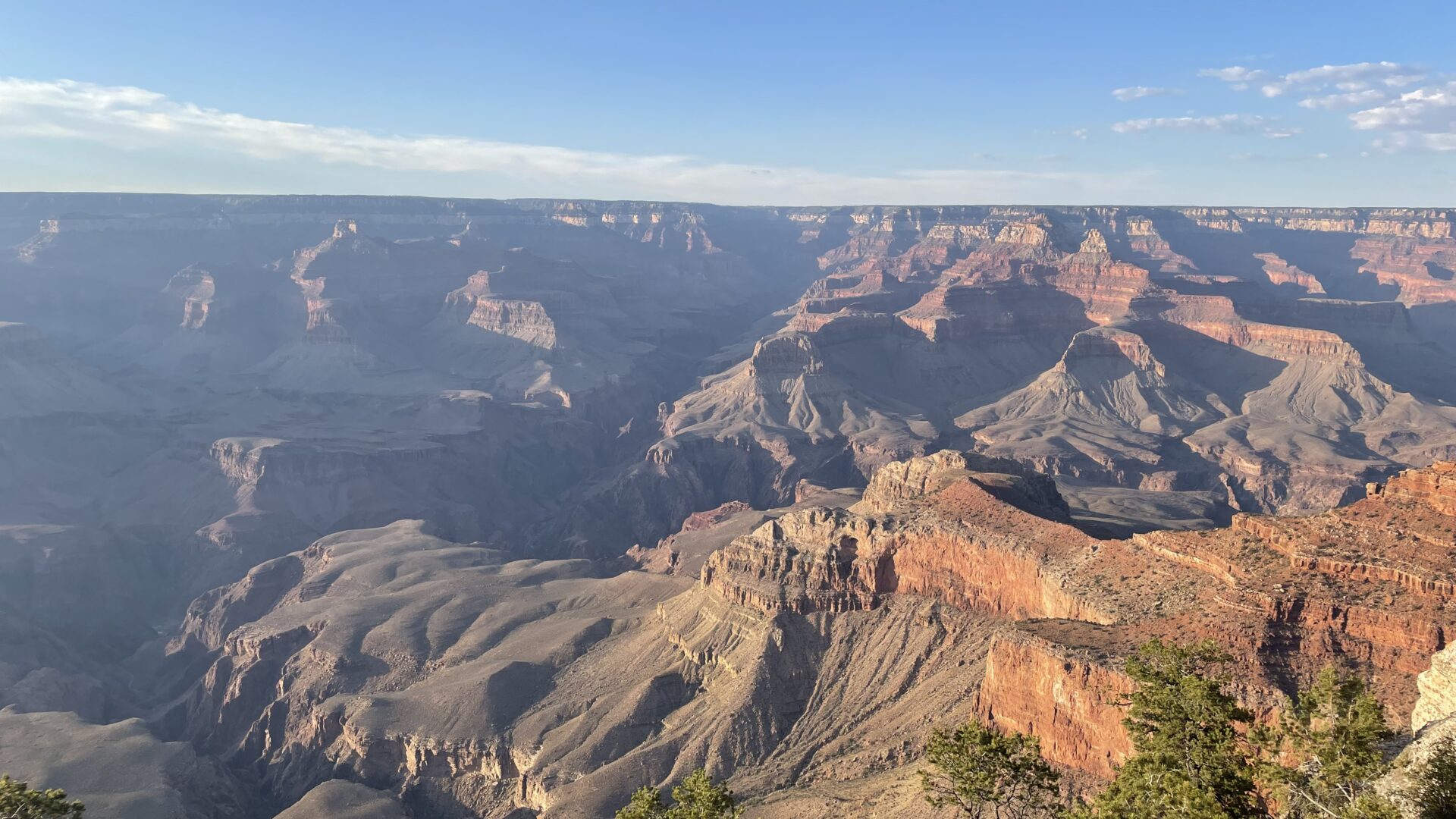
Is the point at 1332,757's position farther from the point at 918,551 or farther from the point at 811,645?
the point at 811,645

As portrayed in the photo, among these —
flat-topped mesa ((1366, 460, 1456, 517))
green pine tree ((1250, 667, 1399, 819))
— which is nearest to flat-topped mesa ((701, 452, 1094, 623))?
flat-topped mesa ((1366, 460, 1456, 517))

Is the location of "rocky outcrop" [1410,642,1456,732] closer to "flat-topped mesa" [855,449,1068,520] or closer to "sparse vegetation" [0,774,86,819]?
"sparse vegetation" [0,774,86,819]

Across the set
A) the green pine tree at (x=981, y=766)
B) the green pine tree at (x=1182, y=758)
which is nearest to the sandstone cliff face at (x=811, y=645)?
the green pine tree at (x=1182, y=758)

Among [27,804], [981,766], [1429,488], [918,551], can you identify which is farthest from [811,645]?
[27,804]

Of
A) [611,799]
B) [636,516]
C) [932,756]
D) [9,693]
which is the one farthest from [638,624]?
[636,516]

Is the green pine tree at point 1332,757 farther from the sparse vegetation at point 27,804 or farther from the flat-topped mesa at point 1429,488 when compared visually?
the sparse vegetation at point 27,804

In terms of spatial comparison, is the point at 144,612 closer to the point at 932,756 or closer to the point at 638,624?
the point at 638,624
